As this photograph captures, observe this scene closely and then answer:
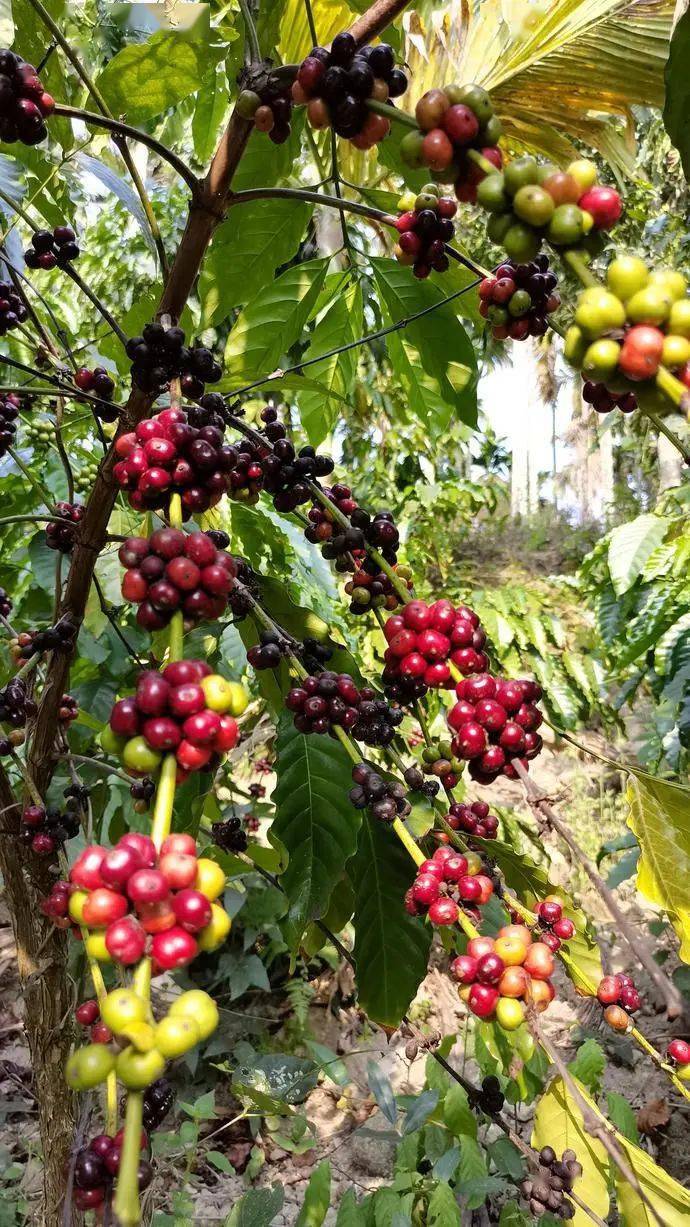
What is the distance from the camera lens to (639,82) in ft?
3.21

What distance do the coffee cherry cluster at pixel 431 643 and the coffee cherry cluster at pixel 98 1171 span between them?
48 centimetres

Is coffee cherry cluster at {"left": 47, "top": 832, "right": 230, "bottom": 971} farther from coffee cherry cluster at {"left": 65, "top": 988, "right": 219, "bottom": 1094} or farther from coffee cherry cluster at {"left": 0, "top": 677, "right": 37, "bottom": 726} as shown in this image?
coffee cherry cluster at {"left": 0, "top": 677, "right": 37, "bottom": 726}

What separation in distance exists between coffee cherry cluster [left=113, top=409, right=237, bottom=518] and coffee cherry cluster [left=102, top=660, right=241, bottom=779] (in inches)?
7.3

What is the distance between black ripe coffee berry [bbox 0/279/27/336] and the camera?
41.6 inches

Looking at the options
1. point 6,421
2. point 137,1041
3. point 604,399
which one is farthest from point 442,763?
point 6,421

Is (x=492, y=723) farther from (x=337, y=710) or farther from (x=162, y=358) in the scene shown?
(x=162, y=358)

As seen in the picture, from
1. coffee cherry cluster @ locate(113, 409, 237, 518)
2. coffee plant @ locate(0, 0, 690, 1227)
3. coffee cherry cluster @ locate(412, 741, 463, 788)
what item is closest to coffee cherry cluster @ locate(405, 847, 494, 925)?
coffee plant @ locate(0, 0, 690, 1227)

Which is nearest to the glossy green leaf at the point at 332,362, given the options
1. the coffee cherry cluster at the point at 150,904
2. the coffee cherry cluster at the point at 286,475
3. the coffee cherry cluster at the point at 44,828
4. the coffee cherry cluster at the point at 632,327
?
the coffee cherry cluster at the point at 286,475

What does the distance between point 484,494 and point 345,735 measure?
5.35 meters

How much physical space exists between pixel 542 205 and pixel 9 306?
2.99ft

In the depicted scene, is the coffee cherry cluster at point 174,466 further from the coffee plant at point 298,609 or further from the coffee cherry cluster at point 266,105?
the coffee cherry cluster at point 266,105

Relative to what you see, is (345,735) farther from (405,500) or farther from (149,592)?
(405,500)

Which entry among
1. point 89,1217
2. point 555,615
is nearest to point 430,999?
point 89,1217

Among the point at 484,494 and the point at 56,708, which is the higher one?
the point at 484,494
